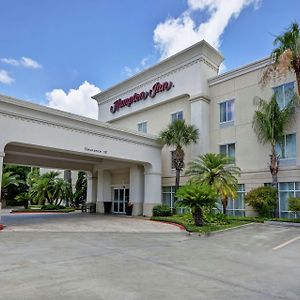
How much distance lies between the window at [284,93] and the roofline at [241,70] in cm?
199

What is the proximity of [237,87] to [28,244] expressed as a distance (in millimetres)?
19577

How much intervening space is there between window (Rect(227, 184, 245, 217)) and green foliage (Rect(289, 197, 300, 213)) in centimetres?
406

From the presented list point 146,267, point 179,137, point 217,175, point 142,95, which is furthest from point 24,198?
point 146,267

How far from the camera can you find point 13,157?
25.3 m

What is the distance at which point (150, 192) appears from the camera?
26.5 m

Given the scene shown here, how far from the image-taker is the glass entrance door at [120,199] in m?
30.3

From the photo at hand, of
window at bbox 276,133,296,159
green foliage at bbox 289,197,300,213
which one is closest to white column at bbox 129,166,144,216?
window at bbox 276,133,296,159

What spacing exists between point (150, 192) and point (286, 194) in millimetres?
10181

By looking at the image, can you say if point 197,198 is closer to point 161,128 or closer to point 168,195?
point 168,195

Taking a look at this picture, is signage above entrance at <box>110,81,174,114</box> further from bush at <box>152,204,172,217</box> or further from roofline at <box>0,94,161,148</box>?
bush at <box>152,204,172,217</box>

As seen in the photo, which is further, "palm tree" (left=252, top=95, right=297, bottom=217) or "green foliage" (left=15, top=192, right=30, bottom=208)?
"green foliage" (left=15, top=192, right=30, bottom=208)

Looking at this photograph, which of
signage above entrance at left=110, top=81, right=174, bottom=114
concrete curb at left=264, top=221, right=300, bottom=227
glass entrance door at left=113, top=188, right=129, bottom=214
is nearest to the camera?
concrete curb at left=264, top=221, right=300, bottom=227

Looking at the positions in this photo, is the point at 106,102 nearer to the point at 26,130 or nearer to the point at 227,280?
the point at 26,130

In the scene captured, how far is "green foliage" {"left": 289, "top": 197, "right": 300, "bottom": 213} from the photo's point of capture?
1992 centimetres
